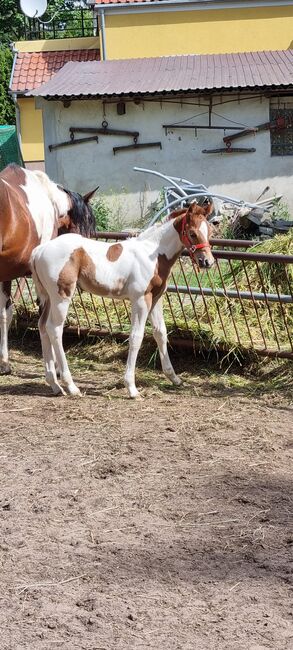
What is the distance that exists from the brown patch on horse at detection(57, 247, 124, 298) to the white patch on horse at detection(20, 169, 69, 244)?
99 cm

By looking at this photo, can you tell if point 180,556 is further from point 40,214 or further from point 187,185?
point 187,185

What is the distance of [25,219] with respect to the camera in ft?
24.9

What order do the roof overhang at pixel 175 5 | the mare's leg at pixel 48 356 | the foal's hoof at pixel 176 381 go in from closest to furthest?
the mare's leg at pixel 48 356
the foal's hoof at pixel 176 381
the roof overhang at pixel 175 5

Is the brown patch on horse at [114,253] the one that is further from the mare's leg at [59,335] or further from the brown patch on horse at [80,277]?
the mare's leg at [59,335]

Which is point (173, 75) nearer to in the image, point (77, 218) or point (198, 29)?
point (198, 29)

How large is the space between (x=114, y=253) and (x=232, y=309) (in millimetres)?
1486

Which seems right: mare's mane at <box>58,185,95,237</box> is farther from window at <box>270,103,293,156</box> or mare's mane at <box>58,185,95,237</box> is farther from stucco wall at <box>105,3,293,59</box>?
stucco wall at <box>105,3,293,59</box>

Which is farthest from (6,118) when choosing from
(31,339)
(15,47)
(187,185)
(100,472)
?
(100,472)

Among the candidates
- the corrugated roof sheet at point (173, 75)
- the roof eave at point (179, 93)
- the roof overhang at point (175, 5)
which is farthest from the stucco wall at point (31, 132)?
the roof eave at point (179, 93)

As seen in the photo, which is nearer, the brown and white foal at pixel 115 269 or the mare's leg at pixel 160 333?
the brown and white foal at pixel 115 269

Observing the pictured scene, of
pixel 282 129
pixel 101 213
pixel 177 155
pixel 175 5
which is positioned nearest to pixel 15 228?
pixel 101 213

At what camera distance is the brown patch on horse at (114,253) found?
22.9ft

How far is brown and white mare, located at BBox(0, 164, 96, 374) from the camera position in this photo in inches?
295

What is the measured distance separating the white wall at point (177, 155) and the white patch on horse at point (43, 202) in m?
→ 10.3
